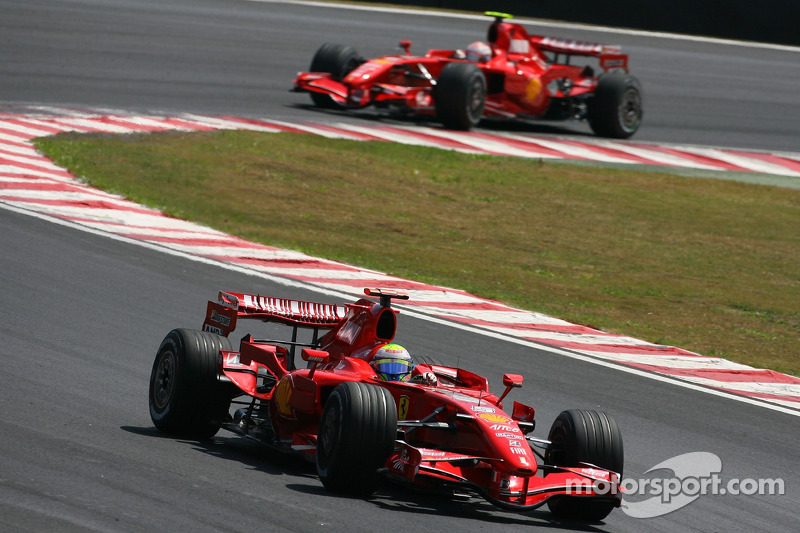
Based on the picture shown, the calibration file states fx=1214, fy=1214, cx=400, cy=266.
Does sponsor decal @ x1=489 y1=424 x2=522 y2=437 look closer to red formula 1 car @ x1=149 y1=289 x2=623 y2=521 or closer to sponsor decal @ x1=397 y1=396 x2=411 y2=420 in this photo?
red formula 1 car @ x1=149 y1=289 x2=623 y2=521

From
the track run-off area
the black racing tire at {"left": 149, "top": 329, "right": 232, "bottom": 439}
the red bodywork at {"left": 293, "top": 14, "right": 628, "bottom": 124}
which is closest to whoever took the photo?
the black racing tire at {"left": 149, "top": 329, "right": 232, "bottom": 439}

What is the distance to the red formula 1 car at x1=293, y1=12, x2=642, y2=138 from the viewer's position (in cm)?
2134

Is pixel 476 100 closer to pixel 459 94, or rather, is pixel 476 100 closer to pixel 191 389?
pixel 459 94

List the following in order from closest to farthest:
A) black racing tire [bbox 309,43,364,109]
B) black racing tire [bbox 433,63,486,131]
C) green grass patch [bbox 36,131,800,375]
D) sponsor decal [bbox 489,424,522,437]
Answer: sponsor decal [bbox 489,424,522,437]
green grass patch [bbox 36,131,800,375]
black racing tire [bbox 433,63,486,131]
black racing tire [bbox 309,43,364,109]

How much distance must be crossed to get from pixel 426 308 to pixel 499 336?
1.00 m

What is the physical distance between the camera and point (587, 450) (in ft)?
22.0

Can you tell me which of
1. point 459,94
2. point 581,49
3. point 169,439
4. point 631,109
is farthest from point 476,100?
point 169,439

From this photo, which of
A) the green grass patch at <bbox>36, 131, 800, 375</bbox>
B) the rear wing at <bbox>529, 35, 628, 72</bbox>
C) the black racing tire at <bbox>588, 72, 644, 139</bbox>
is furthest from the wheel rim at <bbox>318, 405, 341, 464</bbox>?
the black racing tire at <bbox>588, 72, 644, 139</bbox>

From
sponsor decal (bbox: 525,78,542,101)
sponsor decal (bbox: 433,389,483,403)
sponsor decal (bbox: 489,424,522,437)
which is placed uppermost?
sponsor decal (bbox: 525,78,542,101)

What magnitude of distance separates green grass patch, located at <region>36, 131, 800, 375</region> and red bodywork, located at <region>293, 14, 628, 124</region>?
7.95 feet

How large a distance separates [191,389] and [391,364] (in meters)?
1.26

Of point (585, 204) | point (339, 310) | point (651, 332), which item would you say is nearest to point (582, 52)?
point (585, 204)

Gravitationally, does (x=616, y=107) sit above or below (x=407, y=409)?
above

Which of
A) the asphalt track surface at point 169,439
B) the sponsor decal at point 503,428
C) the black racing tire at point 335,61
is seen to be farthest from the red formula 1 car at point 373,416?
the black racing tire at point 335,61
